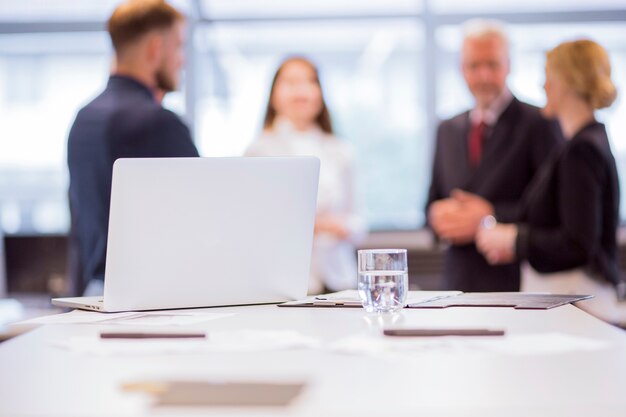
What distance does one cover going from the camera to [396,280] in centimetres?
169

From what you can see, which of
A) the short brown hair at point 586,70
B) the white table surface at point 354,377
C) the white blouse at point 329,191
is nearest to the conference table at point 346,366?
the white table surface at point 354,377

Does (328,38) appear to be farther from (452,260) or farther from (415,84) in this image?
(452,260)

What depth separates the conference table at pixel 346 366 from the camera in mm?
889

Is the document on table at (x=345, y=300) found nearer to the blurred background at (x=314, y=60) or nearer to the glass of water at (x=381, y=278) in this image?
the glass of water at (x=381, y=278)

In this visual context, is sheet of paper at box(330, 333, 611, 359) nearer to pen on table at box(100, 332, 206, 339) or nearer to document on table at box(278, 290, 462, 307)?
pen on table at box(100, 332, 206, 339)

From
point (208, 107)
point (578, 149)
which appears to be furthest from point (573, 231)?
point (208, 107)

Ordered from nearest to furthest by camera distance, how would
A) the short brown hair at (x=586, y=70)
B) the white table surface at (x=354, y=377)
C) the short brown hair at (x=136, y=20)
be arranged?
the white table surface at (x=354, y=377) < the short brown hair at (x=136, y=20) < the short brown hair at (x=586, y=70)

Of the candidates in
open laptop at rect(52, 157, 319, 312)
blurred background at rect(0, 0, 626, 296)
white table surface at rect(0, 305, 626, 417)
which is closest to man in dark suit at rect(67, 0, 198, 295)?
open laptop at rect(52, 157, 319, 312)

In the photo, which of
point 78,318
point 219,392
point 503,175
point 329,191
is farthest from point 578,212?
point 219,392

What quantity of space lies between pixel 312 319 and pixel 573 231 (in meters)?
1.53

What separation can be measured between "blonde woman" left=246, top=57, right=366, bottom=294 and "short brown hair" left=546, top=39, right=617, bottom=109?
0.97 m

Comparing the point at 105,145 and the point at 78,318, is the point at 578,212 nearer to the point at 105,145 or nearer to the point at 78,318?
the point at 105,145

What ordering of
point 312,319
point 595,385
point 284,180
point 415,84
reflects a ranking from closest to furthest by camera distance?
1. point 595,385
2. point 312,319
3. point 284,180
4. point 415,84

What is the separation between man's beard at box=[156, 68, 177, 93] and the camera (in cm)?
259
